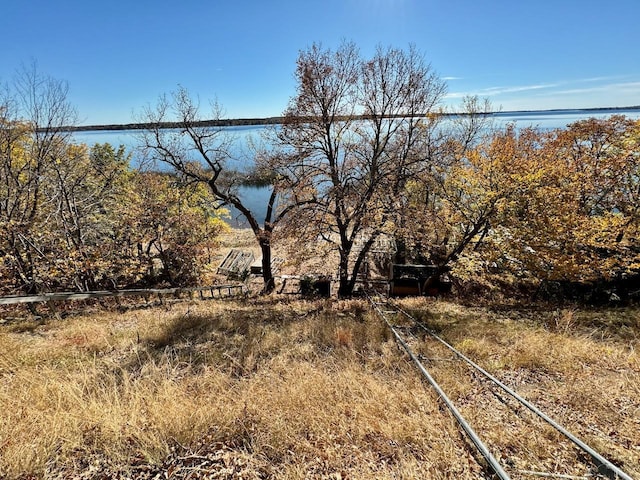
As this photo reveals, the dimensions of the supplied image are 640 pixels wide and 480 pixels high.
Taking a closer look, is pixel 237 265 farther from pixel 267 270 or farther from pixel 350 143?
pixel 350 143

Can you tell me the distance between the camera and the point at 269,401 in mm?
3729

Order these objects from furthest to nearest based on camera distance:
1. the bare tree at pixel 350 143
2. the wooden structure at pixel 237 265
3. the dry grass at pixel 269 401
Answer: the wooden structure at pixel 237 265, the bare tree at pixel 350 143, the dry grass at pixel 269 401

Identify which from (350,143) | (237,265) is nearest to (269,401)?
(350,143)

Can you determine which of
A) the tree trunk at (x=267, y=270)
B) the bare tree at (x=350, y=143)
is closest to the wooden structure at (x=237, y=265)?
the tree trunk at (x=267, y=270)

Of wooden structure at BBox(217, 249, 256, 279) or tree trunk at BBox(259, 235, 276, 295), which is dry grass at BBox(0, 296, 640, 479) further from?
wooden structure at BBox(217, 249, 256, 279)

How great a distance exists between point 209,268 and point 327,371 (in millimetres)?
12472

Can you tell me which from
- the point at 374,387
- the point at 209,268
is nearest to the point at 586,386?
the point at 374,387

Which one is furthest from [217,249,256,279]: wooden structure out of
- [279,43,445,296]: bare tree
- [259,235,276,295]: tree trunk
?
[279,43,445,296]: bare tree

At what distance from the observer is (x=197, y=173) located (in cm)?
1436

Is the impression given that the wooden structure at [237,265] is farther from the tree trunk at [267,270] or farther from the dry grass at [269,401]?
the dry grass at [269,401]

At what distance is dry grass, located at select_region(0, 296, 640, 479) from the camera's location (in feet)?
9.48

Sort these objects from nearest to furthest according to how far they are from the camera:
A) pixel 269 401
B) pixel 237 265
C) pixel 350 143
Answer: pixel 269 401, pixel 350 143, pixel 237 265

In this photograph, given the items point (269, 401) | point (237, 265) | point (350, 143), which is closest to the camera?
point (269, 401)

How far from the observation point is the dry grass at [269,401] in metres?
2.89
